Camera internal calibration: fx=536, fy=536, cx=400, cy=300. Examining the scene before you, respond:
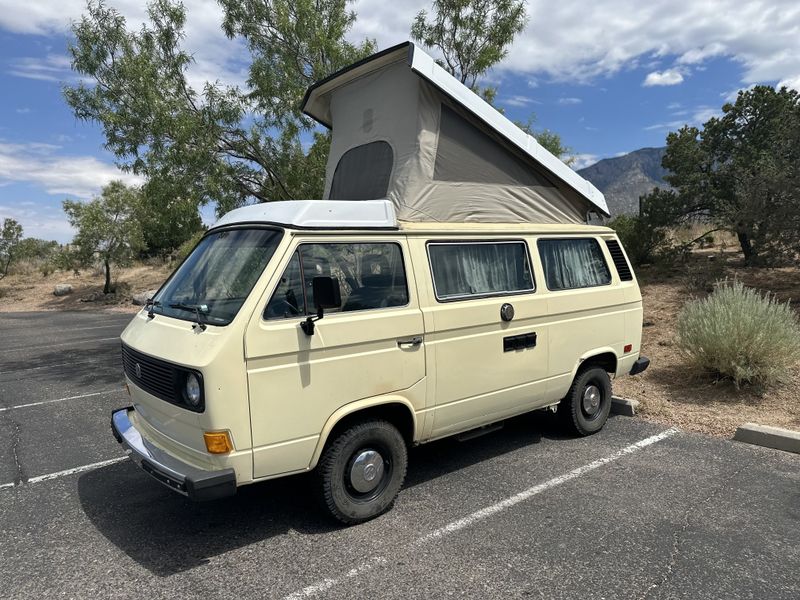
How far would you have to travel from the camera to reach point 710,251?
54.9 ft

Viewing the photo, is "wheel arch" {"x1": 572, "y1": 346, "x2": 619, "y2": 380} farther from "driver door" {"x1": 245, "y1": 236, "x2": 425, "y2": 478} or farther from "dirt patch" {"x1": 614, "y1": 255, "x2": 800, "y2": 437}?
"driver door" {"x1": 245, "y1": 236, "x2": 425, "y2": 478}

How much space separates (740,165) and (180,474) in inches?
624

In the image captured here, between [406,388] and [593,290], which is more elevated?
[593,290]

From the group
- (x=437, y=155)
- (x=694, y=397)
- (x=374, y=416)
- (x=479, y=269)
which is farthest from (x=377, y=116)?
(x=694, y=397)

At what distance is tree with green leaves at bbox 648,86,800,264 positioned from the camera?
11.5 m

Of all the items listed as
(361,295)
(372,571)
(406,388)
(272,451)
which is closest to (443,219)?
(361,295)

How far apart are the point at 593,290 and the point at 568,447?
1551 mm

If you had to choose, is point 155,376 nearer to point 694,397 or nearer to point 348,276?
point 348,276

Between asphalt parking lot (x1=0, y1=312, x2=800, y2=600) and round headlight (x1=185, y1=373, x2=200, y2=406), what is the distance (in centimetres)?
106

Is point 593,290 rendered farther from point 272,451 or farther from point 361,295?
point 272,451

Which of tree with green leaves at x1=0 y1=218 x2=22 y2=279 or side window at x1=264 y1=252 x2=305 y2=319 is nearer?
side window at x1=264 y1=252 x2=305 y2=319

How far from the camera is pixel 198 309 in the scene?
349 cm

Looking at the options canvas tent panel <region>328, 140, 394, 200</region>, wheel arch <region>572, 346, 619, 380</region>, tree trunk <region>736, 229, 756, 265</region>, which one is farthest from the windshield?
A: tree trunk <region>736, 229, 756, 265</region>

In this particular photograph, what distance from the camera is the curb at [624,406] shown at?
6.16 m
